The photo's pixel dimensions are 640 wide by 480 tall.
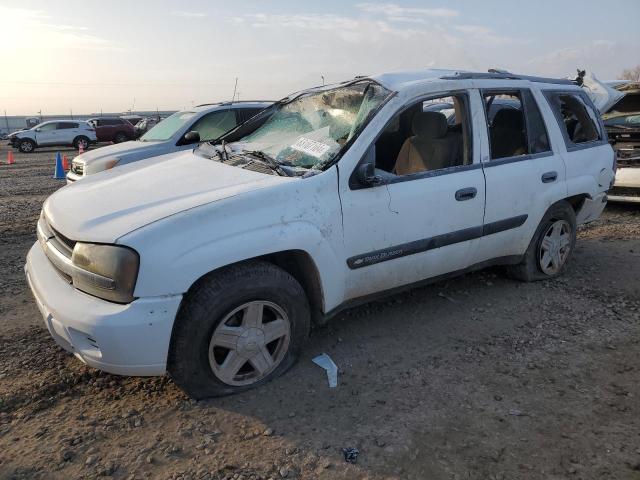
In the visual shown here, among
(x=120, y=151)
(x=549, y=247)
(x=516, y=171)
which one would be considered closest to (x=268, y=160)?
(x=516, y=171)

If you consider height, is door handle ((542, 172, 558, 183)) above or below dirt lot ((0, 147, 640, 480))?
above

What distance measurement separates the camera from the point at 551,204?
166 inches

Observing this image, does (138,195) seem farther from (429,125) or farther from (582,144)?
(582,144)

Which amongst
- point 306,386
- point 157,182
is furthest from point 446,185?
point 157,182

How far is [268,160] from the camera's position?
3.33 metres

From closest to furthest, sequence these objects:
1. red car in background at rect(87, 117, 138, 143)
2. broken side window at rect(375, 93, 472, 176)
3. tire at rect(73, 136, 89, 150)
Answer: broken side window at rect(375, 93, 472, 176) → tire at rect(73, 136, 89, 150) → red car in background at rect(87, 117, 138, 143)

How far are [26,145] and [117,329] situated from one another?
23.5m

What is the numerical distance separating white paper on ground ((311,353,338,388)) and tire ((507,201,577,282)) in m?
2.09

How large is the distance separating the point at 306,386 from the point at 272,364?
24 centimetres

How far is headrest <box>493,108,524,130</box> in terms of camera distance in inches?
165

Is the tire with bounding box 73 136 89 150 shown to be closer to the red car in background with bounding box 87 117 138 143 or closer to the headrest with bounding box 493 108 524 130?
the red car in background with bounding box 87 117 138 143

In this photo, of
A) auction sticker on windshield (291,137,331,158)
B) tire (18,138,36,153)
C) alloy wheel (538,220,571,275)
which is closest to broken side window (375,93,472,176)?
auction sticker on windshield (291,137,331,158)

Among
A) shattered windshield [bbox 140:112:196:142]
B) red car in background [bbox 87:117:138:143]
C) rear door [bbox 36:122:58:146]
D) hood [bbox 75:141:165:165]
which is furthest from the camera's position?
red car in background [bbox 87:117:138:143]

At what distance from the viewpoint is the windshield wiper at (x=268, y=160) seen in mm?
3139
